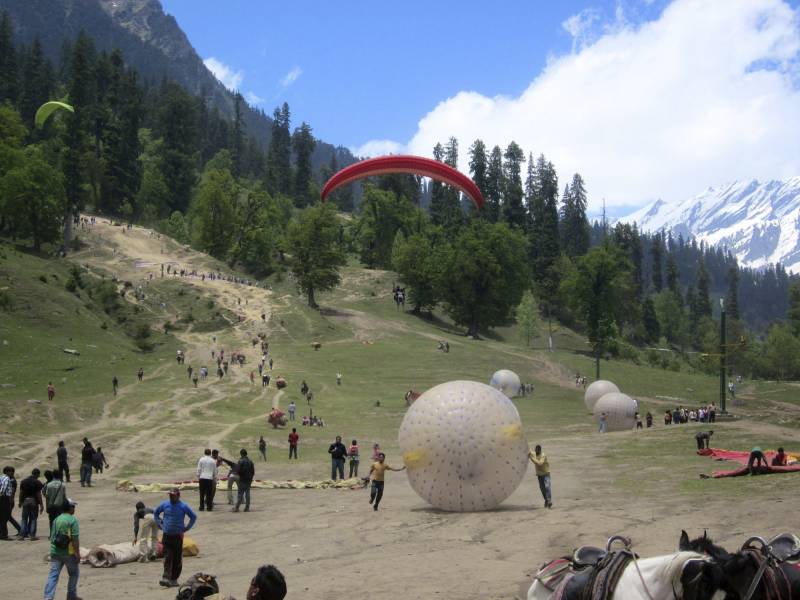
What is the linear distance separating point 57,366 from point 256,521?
116ft

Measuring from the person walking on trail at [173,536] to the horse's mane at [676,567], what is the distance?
7618 millimetres

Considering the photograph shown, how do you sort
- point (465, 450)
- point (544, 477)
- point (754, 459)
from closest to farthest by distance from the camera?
point (465, 450) < point (544, 477) < point (754, 459)

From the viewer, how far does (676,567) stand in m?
5.76

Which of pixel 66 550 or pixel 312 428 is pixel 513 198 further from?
pixel 66 550

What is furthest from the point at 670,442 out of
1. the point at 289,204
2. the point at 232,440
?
the point at 289,204

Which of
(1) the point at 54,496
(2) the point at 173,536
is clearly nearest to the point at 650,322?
(1) the point at 54,496

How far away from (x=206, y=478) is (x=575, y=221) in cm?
15156

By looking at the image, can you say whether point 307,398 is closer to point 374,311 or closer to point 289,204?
point 374,311

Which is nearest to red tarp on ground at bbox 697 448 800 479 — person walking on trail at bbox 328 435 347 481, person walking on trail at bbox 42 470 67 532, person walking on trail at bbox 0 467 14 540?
person walking on trail at bbox 328 435 347 481

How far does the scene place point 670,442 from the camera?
31812 mm

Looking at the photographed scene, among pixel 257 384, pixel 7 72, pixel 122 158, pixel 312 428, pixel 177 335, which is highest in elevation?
pixel 7 72

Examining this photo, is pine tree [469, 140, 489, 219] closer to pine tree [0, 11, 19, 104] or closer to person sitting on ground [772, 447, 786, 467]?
pine tree [0, 11, 19, 104]

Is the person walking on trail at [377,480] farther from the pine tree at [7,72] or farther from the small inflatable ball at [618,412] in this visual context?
the pine tree at [7,72]

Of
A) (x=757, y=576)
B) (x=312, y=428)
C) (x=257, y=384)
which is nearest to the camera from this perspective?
(x=757, y=576)
